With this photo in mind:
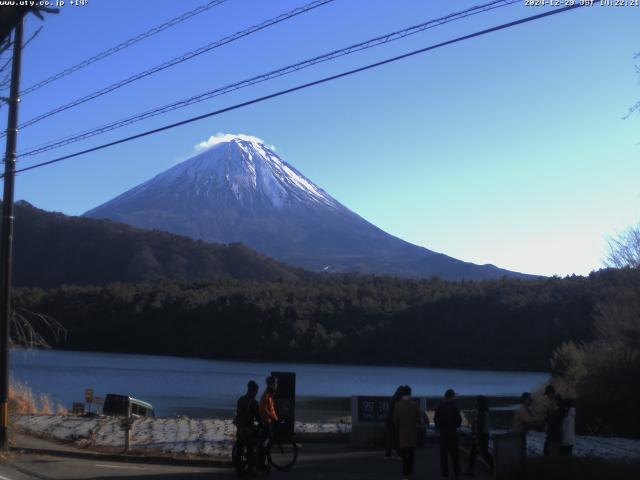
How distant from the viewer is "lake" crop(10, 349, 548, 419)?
39.2 metres

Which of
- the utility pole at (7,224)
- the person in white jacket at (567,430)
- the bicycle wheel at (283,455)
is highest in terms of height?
the utility pole at (7,224)

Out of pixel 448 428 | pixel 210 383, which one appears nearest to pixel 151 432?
pixel 448 428

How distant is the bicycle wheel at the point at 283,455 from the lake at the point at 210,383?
1572 centimetres

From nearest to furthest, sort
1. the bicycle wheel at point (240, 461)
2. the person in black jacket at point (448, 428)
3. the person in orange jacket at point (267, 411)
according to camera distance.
Answer: the person in black jacket at point (448, 428)
the bicycle wheel at point (240, 461)
the person in orange jacket at point (267, 411)

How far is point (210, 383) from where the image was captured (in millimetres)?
51094

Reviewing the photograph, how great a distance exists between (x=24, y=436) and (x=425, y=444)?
859 centimetres

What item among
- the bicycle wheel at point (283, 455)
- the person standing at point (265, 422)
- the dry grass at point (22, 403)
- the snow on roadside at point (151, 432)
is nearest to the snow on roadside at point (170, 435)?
the snow on roadside at point (151, 432)

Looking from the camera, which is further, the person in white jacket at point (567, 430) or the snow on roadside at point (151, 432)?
the snow on roadside at point (151, 432)

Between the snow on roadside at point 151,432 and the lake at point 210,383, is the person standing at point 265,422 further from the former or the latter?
the lake at point 210,383

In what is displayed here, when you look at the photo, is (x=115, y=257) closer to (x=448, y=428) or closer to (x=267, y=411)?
(x=267, y=411)

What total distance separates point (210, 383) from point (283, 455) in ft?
120

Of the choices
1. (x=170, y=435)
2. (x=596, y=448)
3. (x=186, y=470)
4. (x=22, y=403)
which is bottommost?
(x=186, y=470)

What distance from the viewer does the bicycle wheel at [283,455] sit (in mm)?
14336

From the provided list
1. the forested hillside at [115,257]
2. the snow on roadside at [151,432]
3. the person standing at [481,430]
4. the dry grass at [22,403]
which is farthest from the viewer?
the forested hillside at [115,257]
